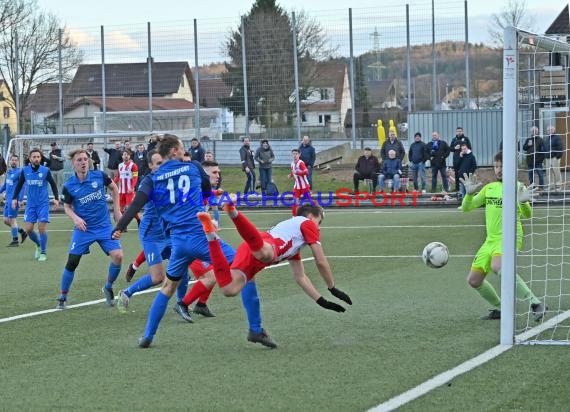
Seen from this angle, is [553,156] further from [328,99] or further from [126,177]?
[328,99]

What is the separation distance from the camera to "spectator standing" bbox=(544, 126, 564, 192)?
1552 centimetres

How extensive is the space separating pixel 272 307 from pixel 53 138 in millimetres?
21874

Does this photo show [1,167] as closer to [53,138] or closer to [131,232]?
[53,138]

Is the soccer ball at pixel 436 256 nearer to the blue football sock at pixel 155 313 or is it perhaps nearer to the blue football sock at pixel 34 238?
the blue football sock at pixel 155 313

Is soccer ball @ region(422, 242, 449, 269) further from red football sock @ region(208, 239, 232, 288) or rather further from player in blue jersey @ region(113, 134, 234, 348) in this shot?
red football sock @ region(208, 239, 232, 288)

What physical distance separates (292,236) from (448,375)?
2.07 metres

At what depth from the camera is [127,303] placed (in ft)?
36.2

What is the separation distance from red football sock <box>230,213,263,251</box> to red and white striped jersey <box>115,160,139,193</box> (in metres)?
15.8

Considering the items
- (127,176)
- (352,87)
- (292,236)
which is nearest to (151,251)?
(292,236)

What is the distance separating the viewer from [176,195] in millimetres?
9133

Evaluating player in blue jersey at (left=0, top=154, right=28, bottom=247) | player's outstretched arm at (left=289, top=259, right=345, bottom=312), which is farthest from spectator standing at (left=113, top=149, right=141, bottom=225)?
player's outstretched arm at (left=289, top=259, right=345, bottom=312)

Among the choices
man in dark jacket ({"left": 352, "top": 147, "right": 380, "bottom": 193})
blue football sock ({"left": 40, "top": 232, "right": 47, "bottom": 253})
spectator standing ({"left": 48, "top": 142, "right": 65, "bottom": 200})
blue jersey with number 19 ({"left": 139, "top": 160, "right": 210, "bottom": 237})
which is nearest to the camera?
blue jersey with number 19 ({"left": 139, "top": 160, "right": 210, "bottom": 237})

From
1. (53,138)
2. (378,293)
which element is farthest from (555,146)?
(53,138)

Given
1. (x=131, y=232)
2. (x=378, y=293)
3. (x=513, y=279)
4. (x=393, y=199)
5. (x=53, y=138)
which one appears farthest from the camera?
(x=53, y=138)
